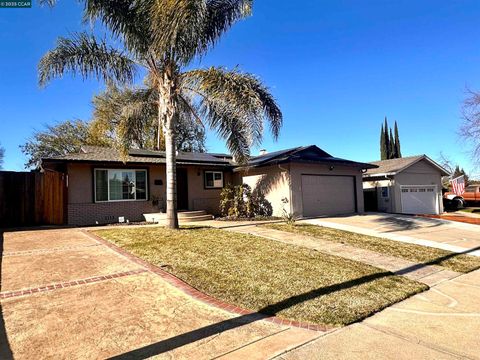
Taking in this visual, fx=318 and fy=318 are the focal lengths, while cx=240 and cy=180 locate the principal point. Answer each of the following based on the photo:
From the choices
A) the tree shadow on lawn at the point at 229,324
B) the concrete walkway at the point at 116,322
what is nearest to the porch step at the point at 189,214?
the concrete walkway at the point at 116,322

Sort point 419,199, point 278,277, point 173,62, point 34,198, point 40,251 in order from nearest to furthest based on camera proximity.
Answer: point 278,277 < point 40,251 < point 173,62 < point 34,198 < point 419,199

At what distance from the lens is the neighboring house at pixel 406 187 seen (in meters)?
20.6

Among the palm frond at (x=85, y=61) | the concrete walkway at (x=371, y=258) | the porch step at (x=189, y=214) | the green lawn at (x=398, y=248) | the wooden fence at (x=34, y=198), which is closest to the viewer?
the concrete walkway at (x=371, y=258)

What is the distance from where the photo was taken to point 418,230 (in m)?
13.2

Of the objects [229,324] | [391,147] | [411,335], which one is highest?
[391,147]

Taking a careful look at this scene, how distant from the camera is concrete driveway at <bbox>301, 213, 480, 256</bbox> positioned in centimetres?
1074

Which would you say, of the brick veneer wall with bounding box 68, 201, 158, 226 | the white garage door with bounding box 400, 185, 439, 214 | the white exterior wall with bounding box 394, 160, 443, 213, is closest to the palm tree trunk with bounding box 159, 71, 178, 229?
the brick veneer wall with bounding box 68, 201, 158, 226

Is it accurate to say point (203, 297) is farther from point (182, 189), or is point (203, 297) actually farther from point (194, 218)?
point (182, 189)

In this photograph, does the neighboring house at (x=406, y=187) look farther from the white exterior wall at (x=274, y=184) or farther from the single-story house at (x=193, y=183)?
the white exterior wall at (x=274, y=184)

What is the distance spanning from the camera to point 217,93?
33.4ft

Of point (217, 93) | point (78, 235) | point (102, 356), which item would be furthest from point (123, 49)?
point (102, 356)

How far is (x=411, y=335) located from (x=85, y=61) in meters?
11.5

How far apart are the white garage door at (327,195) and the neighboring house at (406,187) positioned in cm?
380

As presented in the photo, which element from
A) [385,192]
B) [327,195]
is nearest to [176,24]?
[327,195]
